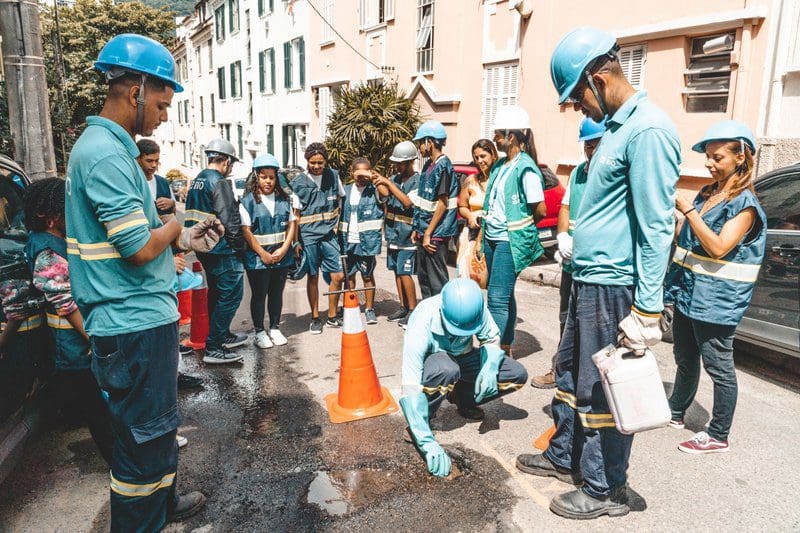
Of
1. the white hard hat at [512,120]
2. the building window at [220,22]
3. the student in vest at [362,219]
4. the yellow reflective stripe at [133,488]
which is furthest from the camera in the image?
the building window at [220,22]

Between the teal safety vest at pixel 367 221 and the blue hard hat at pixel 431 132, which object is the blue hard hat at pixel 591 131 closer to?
the blue hard hat at pixel 431 132

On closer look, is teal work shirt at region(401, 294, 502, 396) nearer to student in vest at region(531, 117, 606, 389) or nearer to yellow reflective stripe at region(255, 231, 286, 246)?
student in vest at region(531, 117, 606, 389)

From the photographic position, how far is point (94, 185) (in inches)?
89.7

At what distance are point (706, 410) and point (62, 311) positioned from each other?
4.46 metres

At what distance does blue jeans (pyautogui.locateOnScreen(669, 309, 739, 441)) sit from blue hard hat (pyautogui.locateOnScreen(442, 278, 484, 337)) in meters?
1.48

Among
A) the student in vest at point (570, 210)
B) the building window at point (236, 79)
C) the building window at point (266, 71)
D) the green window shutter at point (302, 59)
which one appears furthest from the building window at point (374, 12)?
the building window at point (236, 79)

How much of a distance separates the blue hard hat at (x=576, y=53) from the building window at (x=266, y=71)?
25.9 meters

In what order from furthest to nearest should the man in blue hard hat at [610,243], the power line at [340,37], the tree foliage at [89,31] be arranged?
the tree foliage at [89,31], the power line at [340,37], the man in blue hard hat at [610,243]

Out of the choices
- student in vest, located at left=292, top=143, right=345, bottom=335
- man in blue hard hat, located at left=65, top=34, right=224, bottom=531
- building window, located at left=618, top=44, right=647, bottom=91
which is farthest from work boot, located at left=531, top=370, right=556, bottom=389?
building window, located at left=618, top=44, right=647, bottom=91

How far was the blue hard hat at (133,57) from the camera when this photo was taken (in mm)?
2385

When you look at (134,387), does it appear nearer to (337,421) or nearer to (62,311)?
(62,311)

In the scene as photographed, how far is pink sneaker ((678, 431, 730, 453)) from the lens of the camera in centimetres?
372

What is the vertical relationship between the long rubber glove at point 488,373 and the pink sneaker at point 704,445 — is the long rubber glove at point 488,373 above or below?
above

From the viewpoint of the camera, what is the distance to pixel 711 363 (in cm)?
362
